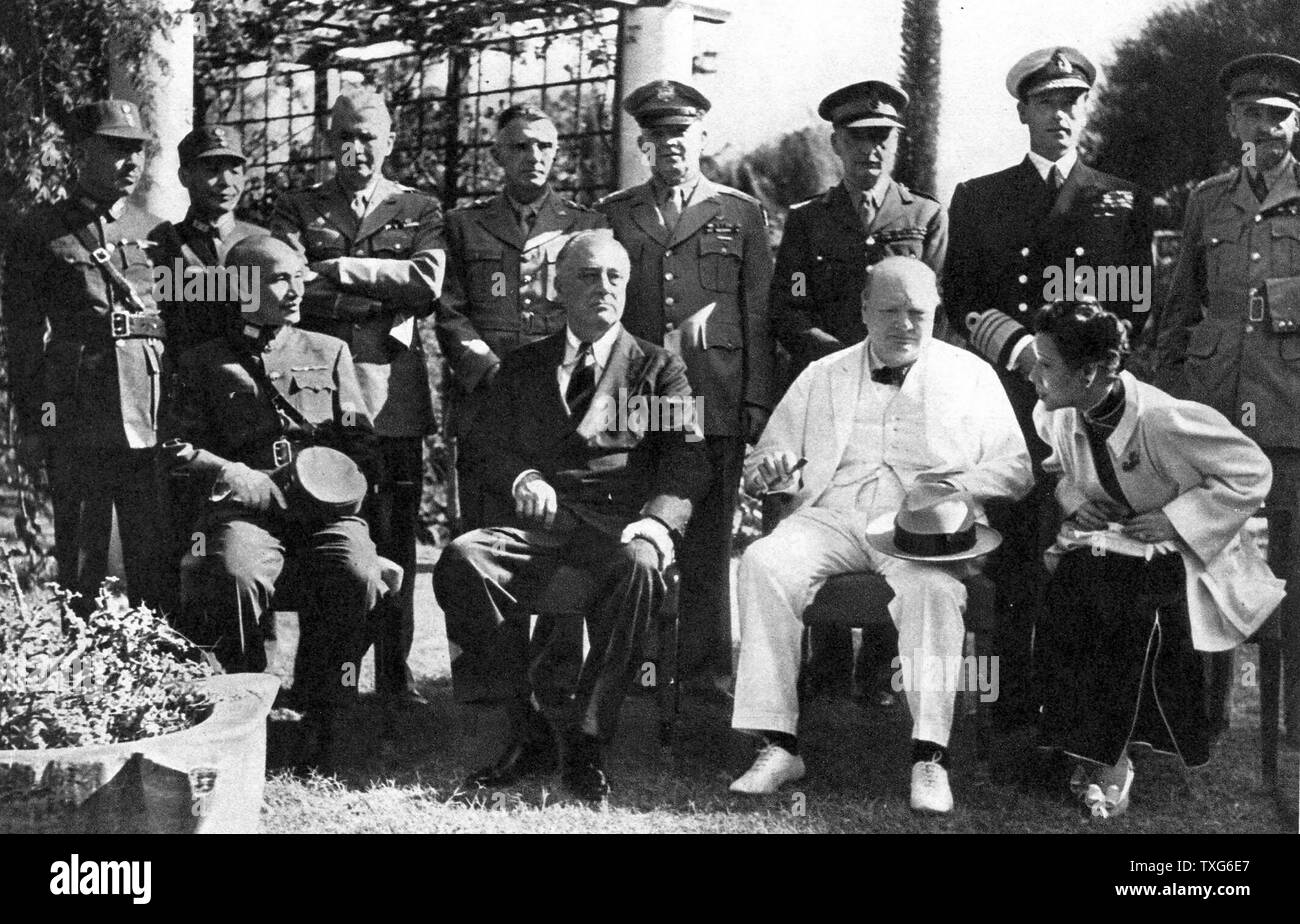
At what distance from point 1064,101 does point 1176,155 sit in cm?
47

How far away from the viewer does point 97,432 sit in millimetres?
6438

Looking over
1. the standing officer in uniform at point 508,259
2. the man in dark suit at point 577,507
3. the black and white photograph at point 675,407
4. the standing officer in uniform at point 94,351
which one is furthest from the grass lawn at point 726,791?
the standing officer in uniform at point 94,351

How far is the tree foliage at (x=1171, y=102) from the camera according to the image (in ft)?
21.1

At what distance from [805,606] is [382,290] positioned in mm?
1871

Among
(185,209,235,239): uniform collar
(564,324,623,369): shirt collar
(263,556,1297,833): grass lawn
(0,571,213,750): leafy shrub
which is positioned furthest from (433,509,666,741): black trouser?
(185,209,235,239): uniform collar

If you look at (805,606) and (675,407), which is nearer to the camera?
(805,606)

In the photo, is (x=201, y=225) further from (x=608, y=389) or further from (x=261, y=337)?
(x=608, y=389)

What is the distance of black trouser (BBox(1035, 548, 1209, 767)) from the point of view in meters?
5.95

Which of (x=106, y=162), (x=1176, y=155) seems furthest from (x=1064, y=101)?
(x=106, y=162)

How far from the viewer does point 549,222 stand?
643 centimetres

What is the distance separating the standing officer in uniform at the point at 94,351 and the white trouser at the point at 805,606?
2128 mm

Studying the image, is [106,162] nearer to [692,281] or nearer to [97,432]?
[97,432]

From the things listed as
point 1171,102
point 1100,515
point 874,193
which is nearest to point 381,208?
point 874,193

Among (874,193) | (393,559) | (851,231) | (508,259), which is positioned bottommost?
(393,559)
